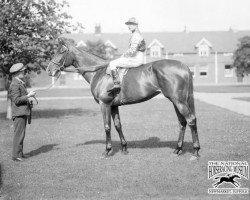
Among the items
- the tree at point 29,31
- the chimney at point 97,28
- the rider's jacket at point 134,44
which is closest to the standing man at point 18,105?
the rider's jacket at point 134,44

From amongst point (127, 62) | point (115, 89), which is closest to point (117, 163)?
point (115, 89)

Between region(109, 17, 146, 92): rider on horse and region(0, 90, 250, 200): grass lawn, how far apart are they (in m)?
2.09

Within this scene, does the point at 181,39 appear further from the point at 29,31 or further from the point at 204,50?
the point at 29,31

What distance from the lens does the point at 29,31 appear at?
52.8 ft

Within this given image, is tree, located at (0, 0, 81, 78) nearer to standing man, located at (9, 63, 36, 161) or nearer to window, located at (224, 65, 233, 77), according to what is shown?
standing man, located at (9, 63, 36, 161)

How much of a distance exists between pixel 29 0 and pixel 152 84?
9.69 meters

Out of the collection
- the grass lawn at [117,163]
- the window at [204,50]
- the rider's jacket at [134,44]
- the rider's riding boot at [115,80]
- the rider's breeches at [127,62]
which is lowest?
the grass lawn at [117,163]

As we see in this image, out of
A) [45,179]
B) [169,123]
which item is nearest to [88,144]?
[45,179]

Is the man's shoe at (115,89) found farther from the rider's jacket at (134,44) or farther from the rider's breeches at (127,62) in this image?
the rider's jacket at (134,44)

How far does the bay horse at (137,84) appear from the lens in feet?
27.5

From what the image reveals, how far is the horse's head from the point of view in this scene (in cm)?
931

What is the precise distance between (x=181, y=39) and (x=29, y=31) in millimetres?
49856

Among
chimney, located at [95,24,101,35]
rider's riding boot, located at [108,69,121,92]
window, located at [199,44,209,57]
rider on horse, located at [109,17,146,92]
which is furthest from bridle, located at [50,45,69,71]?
chimney, located at [95,24,101,35]

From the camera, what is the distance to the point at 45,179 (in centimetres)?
718
